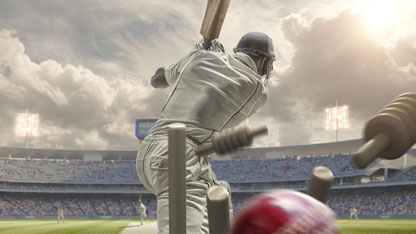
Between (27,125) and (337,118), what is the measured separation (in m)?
36.5

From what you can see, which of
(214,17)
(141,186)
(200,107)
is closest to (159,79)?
(200,107)

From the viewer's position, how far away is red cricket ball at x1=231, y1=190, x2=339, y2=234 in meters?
0.76

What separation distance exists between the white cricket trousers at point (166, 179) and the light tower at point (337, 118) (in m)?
47.7

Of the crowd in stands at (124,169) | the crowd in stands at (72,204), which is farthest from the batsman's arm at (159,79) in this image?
the crowd in stands at (124,169)

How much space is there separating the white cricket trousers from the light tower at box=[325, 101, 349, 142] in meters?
47.7

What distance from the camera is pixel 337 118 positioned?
1925 inches

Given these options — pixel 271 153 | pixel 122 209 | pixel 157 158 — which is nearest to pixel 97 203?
pixel 122 209

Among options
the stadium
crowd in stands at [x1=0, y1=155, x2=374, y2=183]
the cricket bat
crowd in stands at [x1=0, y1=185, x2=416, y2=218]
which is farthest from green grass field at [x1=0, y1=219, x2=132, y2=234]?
crowd in stands at [x1=0, y1=155, x2=374, y2=183]

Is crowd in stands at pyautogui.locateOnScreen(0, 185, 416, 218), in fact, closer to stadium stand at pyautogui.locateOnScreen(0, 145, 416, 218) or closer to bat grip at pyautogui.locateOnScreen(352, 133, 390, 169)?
stadium stand at pyautogui.locateOnScreen(0, 145, 416, 218)

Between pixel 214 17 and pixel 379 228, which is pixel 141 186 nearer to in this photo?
pixel 379 228

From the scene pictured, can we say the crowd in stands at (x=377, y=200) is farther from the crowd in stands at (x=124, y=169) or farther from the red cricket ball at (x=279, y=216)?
the red cricket ball at (x=279, y=216)

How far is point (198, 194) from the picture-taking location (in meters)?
2.56

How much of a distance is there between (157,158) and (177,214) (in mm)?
1427

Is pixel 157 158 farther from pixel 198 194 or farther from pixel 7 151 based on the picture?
pixel 7 151
